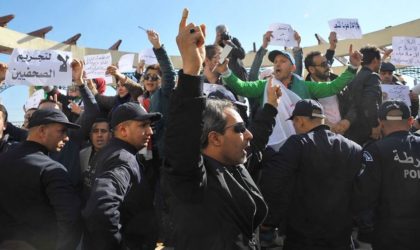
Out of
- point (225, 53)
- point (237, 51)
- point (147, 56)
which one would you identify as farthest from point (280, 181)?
point (147, 56)

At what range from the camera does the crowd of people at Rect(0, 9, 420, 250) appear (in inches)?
63.3

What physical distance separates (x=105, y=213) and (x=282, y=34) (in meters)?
4.39

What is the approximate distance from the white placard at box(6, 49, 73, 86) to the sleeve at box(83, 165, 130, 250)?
3.22 meters

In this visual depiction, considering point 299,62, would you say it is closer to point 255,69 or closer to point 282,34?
point 282,34

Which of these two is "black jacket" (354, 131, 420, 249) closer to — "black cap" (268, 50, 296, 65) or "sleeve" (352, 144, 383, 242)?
"sleeve" (352, 144, 383, 242)

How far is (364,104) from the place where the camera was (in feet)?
14.2

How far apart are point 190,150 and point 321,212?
1767 mm

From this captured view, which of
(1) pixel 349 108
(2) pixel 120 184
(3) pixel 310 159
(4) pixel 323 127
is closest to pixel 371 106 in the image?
(1) pixel 349 108

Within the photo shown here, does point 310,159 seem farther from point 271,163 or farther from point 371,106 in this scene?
point 371,106

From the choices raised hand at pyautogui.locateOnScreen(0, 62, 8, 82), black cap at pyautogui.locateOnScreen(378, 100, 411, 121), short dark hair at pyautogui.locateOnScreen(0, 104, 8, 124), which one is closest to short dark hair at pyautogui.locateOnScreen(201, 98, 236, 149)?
black cap at pyautogui.locateOnScreen(378, 100, 411, 121)

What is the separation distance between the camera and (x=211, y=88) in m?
4.04

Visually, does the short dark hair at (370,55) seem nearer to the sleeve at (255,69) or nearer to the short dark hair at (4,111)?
the sleeve at (255,69)

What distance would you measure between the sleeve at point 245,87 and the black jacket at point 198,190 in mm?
2321

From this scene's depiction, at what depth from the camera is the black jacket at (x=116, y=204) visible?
2.16 m
